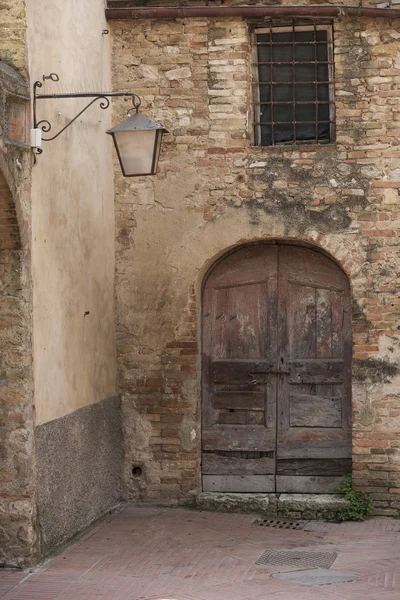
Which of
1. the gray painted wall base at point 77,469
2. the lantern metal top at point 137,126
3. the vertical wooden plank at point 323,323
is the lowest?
the gray painted wall base at point 77,469

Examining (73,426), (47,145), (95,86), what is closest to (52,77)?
(47,145)

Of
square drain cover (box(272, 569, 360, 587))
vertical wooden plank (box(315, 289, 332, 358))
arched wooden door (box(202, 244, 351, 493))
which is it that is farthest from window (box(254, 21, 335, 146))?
square drain cover (box(272, 569, 360, 587))

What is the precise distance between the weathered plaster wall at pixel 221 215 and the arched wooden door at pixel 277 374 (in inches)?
9.8

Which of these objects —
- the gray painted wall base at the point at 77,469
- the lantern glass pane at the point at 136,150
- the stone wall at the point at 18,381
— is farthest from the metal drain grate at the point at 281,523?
the lantern glass pane at the point at 136,150

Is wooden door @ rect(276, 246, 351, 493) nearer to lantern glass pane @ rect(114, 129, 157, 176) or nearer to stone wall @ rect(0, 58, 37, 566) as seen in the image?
lantern glass pane @ rect(114, 129, 157, 176)

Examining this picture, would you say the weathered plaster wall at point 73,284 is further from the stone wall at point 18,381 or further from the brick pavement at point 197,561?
the brick pavement at point 197,561

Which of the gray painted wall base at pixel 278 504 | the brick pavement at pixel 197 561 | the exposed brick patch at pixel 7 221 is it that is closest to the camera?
the brick pavement at pixel 197 561

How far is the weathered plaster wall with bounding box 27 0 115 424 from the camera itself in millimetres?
7090

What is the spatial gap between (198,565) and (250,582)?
1.81 feet

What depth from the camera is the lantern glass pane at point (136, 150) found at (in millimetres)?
7059

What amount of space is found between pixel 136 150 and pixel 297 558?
330 cm

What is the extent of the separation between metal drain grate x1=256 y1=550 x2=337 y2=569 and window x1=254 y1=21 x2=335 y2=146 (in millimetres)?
3684

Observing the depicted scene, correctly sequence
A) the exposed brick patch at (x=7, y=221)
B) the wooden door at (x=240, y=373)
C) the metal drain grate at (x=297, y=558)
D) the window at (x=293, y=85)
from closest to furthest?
the exposed brick patch at (x=7, y=221) < the metal drain grate at (x=297, y=558) < the window at (x=293, y=85) < the wooden door at (x=240, y=373)

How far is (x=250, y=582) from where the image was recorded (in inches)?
262
